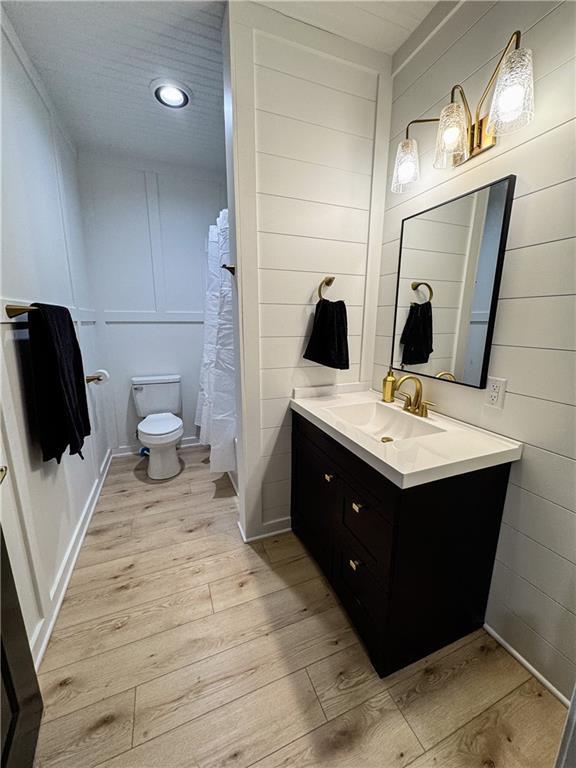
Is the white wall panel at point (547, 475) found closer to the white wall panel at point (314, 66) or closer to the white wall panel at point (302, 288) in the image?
the white wall panel at point (302, 288)

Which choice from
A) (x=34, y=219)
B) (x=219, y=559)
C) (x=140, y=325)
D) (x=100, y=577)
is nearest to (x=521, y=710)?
(x=219, y=559)

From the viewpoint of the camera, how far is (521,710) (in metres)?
1.06

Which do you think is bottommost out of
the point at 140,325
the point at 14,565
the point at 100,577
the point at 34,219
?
the point at 100,577

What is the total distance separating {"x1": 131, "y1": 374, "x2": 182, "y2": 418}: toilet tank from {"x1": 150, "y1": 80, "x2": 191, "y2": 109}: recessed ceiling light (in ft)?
6.41

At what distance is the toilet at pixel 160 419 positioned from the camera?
2.42 metres

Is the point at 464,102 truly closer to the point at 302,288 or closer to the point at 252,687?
the point at 302,288

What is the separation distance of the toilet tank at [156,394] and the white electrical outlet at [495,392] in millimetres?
2455

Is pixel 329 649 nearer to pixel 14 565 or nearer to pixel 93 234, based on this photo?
pixel 14 565

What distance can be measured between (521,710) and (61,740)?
5.02 ft

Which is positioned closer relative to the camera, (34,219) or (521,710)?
(521,710)

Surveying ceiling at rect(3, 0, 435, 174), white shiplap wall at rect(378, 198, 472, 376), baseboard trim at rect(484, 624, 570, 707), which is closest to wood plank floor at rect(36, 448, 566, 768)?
baseboard trim at rect(484, 624, 570, 707)

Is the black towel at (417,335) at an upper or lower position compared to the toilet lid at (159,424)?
upper

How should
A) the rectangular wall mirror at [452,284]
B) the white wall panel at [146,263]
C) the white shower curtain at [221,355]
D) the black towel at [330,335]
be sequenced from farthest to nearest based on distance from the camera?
the white wall panel at [146,263] < the white shower curtain at [221,355] < the black towel at [330,335] < the rectangular wall mirror at [452,284]

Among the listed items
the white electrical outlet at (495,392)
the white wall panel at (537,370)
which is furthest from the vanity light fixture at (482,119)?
the white electrical outlet at (495,392)
